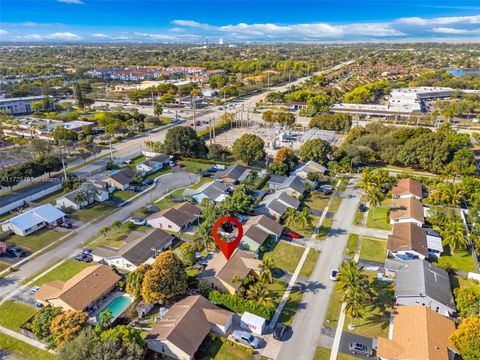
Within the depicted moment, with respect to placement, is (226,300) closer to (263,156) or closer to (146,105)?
(263,156)

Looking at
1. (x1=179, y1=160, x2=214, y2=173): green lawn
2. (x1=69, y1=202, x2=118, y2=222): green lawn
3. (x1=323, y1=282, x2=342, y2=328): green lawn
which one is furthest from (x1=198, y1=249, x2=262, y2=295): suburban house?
(x1=179, y1=160, x2=214, y2=173): green lawn

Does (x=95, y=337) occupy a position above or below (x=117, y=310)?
above

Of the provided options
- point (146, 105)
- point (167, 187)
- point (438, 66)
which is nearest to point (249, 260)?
point (167, 187)

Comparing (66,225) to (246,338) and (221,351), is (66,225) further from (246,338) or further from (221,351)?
(246,338)

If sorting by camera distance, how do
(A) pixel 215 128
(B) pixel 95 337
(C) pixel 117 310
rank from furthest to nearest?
(A) pixel 215 128 < (C) pixel 117 310 < (B) pixel 95 337

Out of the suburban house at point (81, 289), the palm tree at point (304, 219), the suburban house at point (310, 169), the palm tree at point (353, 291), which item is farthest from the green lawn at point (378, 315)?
the suburban house at point (310, 169)

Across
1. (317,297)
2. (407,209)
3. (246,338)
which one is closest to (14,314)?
(246,338)
